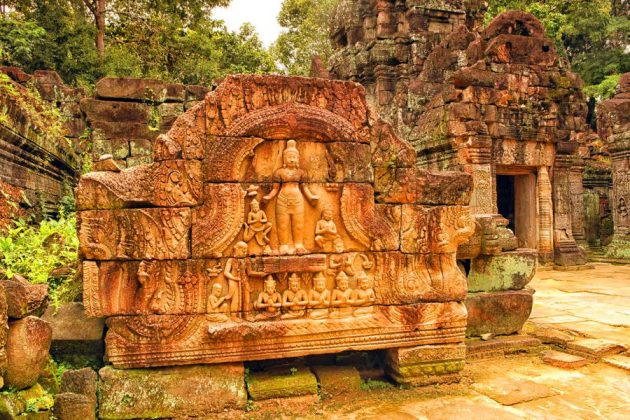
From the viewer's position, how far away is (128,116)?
8.71 meters

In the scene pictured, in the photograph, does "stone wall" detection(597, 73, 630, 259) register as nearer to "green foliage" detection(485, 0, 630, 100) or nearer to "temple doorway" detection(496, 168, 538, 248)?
"temple doorway" detection(496, 168, 538, 248)

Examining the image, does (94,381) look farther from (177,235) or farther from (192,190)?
(192,190)

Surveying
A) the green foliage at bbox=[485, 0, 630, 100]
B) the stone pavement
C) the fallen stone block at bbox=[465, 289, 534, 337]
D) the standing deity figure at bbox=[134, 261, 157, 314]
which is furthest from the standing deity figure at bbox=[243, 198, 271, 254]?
the green foliage at bbox=[485, 0, 630, 100]

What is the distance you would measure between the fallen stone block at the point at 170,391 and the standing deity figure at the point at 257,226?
1.03 meters

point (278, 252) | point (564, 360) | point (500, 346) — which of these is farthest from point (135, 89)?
point (564, 360)

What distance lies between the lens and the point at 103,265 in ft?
11.8

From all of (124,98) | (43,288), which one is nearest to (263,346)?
(43,288)

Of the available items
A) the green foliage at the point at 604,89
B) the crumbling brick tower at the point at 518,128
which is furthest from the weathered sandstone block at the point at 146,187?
the green foliage at the point at 604,89

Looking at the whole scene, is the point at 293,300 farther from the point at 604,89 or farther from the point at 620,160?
the point at 604,89

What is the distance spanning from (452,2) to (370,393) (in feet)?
51.6

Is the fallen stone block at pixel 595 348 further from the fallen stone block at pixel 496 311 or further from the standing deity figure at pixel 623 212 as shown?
the standing deity figure at pixel 623 212

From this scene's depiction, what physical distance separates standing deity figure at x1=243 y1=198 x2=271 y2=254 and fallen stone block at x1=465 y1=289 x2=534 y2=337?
241cm

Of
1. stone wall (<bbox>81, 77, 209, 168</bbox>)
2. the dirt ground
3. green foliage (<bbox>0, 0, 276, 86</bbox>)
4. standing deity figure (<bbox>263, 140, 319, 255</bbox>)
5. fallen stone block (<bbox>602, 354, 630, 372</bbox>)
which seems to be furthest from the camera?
green foliage (<bbox>0, 0, 276, 86</bbox>)

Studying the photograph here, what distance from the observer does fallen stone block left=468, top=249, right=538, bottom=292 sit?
510 cm
